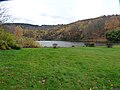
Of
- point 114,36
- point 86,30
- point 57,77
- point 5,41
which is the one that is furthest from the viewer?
point 86,30

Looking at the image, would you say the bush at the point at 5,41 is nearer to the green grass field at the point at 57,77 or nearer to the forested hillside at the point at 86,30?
the green grass field at the point at 57,77

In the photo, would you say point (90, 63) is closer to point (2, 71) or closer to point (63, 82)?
point (63, 82)

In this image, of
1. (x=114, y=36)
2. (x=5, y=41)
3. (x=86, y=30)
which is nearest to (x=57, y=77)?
(x=5, y=41)

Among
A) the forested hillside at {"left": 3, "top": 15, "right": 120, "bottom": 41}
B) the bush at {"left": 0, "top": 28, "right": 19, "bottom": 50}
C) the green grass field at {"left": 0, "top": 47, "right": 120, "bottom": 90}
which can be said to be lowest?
the green grass field at {"left": 0, "top": 47, "right": 120, "bottom": 90}

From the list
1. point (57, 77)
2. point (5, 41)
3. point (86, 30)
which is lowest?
point (57, 77)

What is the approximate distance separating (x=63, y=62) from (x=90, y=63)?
4.38 feet

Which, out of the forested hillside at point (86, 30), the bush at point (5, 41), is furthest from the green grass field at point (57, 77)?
the forested hillside at point (86, 30)

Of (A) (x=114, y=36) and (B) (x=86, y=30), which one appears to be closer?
(A) (x=114, y=36)

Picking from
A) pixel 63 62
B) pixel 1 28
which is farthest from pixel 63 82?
pixel 1 28

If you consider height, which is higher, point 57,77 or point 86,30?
point 86,30

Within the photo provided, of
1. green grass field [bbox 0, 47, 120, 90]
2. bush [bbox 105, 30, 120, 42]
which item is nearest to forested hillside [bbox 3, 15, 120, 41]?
bush [bbox 105, 30, 120, 42]

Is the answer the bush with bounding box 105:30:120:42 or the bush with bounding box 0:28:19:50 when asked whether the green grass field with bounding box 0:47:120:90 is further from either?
the bush with bounding box 105:30:120:42

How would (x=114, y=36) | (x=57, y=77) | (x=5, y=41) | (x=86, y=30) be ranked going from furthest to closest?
(x=86, y=30), (x=114, y=36), (x=5, y=41), (x=57, y=77)

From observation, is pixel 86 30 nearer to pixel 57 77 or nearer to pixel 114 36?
pixel 114 36
